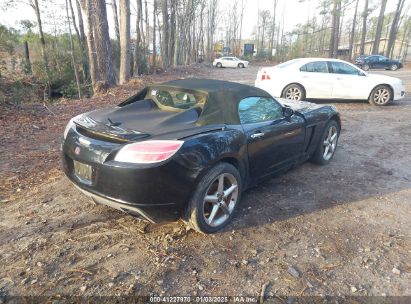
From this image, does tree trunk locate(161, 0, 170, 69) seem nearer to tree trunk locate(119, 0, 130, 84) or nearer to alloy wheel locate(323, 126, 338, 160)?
tree trunk locate(119, 0, 130, 84)

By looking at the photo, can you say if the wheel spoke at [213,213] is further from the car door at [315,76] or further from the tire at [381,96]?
the tire at [381,96]

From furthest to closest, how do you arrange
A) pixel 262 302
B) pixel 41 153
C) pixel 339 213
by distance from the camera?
pixel 41 153, pixel 339 213, pixel 262 302

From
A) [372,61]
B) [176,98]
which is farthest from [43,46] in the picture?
[372,61]

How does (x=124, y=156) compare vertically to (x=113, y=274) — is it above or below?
above

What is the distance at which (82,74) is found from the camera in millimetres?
16859

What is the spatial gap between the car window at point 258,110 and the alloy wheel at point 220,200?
27.1 inches

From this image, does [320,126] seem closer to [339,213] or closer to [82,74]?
[339,213]

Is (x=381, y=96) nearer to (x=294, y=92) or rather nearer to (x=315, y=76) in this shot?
(x=315, y=76)

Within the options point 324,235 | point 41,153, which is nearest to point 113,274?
point 324,235

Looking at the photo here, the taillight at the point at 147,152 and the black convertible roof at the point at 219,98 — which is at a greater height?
the black convertible roof at the point at 219,98

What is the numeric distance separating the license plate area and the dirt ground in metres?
0.58

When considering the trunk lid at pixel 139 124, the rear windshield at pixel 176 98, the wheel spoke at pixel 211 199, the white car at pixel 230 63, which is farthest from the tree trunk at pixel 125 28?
the white car at pixel 230 63

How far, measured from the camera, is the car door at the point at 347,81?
31.7ft

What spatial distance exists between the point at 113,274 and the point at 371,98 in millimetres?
10284
